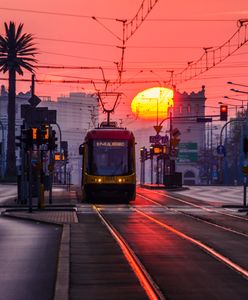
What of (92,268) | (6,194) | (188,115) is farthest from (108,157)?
(188,115)

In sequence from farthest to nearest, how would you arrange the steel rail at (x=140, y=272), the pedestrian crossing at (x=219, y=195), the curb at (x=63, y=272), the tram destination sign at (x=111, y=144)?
the pedestrian crossing at (x=219, y=195) < the tram destination sign at (x=111, y=144) < the steel rail at (x=140, y=272) < the curb at (x=63, y=272)

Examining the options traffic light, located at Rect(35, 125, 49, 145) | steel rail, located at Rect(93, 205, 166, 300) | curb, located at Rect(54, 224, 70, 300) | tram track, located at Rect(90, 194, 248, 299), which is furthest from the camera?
traffic light, located at Rect(35, 125, 49, 145)

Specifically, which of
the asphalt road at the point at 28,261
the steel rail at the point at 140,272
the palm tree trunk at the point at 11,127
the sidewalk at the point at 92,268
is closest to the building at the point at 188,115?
the palm tree trunk at the point at 11,127

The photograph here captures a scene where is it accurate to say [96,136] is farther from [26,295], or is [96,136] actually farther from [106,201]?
[26,295]

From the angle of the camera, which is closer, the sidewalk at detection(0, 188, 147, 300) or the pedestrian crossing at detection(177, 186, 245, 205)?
the sidewalk at detection(0, 188, 147, 300)

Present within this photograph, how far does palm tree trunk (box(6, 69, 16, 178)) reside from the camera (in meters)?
77.7

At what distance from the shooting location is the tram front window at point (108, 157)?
4388 cm

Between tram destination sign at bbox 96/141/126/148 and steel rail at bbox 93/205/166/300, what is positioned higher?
tram destination sign at bbox 96/141/126/148

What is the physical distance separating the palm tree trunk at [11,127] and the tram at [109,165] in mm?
34112

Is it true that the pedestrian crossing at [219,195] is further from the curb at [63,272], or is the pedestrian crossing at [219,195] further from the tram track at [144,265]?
the curb at [63,272]

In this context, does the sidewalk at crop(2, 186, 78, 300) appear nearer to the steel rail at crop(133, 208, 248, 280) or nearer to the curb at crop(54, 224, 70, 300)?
the curb at crop(54, 224, 70, 300)

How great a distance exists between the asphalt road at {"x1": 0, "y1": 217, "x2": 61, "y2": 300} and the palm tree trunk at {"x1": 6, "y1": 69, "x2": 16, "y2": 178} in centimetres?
5131

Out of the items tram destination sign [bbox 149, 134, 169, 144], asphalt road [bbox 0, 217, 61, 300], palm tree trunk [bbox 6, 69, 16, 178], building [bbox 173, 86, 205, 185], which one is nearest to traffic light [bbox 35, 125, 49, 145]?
asphalt road [bbox 0, 217, 61, 300]

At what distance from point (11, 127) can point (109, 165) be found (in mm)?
36180
